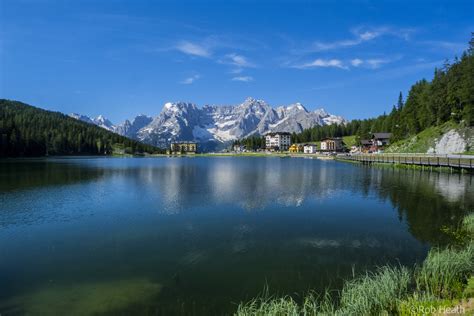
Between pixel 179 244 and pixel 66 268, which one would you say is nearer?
pixel 66 268

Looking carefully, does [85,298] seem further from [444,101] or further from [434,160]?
[444,101]

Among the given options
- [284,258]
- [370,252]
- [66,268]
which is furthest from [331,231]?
[66,268]

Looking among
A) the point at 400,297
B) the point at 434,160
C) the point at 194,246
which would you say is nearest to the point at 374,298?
the point at 400,297

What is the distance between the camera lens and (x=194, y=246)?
2105cm

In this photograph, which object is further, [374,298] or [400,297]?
[400,297]

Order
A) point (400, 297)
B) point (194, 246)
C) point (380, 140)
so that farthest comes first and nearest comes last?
point (380, 140)
point (194, 246)
point (400, 297)

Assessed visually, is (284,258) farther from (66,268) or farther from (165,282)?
(66,268)

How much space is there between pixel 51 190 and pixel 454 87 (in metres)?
118

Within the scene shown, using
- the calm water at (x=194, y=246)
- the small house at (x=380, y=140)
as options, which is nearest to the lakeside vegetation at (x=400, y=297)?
the calm water at (x=194, y=246)

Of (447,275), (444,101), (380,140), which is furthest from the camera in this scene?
(380,140)

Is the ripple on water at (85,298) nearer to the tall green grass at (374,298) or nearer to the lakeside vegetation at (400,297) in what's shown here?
the lakeside vegetation at (400,297)

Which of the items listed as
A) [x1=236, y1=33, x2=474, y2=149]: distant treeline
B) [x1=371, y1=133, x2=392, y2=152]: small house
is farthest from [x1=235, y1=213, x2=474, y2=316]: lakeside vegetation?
[x1=371, y1=133, x2=392, y2=152]: small house

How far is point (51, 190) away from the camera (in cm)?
4859

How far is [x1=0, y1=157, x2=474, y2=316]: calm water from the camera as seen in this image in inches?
565
